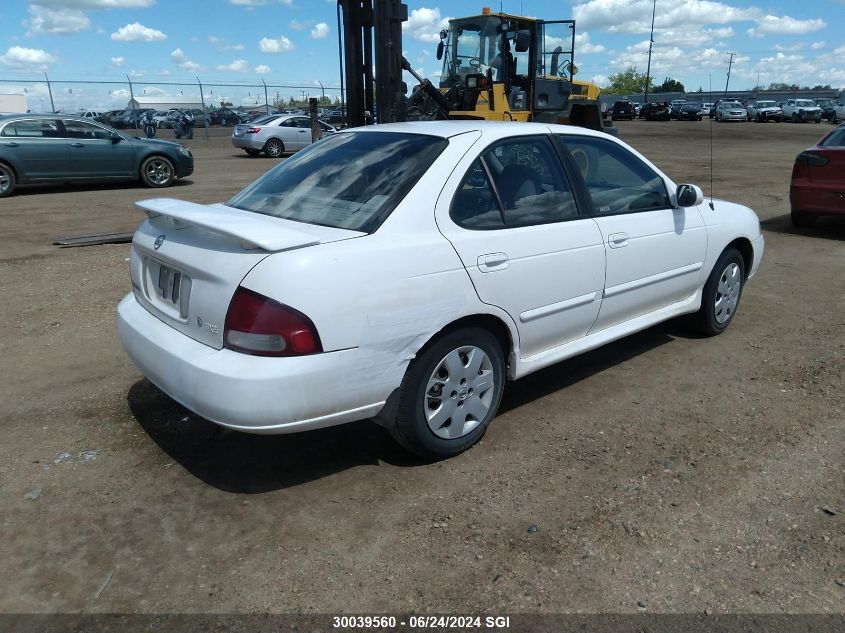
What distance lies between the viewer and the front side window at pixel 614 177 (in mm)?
4121

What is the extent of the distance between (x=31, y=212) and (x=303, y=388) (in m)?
10.8

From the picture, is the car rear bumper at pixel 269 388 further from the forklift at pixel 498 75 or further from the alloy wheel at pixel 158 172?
the alloy wheel at pixel 158 172

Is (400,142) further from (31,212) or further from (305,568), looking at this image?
(31,212)

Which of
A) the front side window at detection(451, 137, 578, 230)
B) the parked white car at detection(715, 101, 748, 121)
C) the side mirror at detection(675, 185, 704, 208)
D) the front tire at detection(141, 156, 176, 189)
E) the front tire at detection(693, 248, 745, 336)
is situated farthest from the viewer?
the parked white car at detection(715, 101, 748, 121)

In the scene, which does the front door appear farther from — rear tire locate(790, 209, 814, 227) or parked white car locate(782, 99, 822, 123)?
parked white car locate(782, 99, 822, 123)

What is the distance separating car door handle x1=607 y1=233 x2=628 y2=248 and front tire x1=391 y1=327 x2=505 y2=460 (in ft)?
3.38

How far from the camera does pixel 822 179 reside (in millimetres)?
8953

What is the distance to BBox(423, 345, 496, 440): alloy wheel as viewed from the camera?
10.9ft

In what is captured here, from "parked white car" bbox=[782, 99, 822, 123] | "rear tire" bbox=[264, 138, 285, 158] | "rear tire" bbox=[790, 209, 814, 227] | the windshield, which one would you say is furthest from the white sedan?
"parked white car" bbox=[782, 99, 822, 123]

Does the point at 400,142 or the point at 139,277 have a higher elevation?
the point at 400,142

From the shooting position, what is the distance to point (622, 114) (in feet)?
172

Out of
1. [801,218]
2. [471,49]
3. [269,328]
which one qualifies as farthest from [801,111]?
[269,328]

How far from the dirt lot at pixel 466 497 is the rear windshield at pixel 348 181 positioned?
1.25m

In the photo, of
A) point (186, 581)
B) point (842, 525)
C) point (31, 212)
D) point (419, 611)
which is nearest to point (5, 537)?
point (186, 581)
